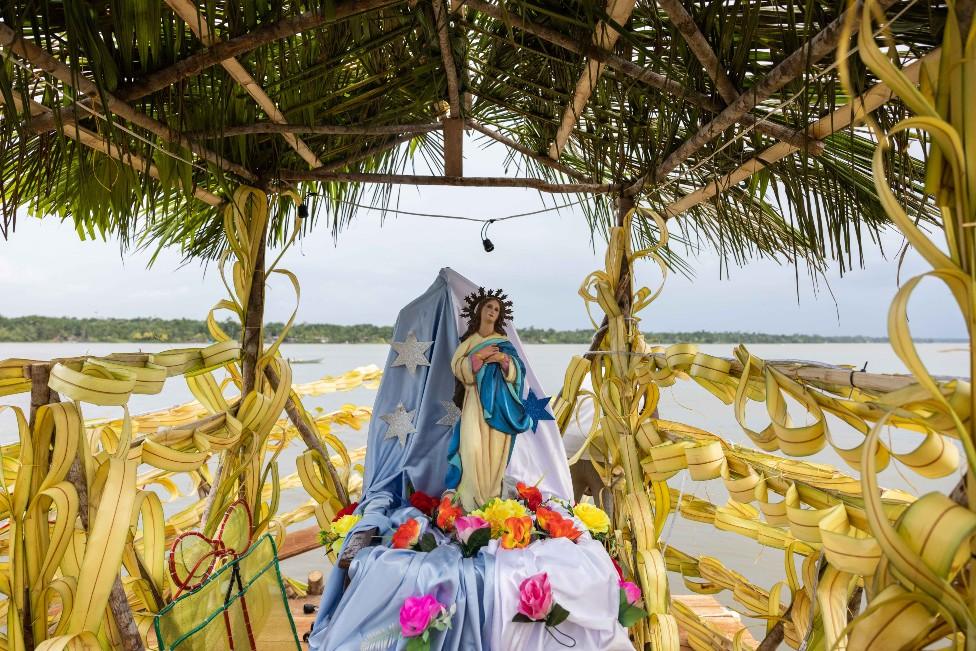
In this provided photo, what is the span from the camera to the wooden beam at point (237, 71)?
124cm

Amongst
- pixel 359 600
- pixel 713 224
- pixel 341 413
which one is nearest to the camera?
pixel 359 600

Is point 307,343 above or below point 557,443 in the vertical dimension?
above

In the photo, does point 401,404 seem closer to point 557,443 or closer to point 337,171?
point 557,443

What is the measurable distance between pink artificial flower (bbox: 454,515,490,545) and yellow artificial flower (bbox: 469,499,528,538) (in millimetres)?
30

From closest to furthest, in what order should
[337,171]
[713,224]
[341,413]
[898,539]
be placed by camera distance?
[898,539], [337,171], [713,224], [341,413]

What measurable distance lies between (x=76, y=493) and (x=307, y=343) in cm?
181

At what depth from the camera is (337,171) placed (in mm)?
2559

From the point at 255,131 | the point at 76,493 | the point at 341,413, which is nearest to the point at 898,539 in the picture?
the point at 76,493

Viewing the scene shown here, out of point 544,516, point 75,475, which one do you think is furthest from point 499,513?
point 75,475

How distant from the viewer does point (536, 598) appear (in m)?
1.75

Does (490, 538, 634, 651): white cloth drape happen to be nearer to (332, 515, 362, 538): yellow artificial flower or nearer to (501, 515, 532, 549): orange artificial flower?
(501, 515, 532, 549): orange artificial flower

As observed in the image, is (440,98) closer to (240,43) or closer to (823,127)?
(240,43)

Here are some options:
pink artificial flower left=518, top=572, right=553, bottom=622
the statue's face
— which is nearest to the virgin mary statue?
the statue's face

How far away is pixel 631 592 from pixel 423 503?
33.2 inches
